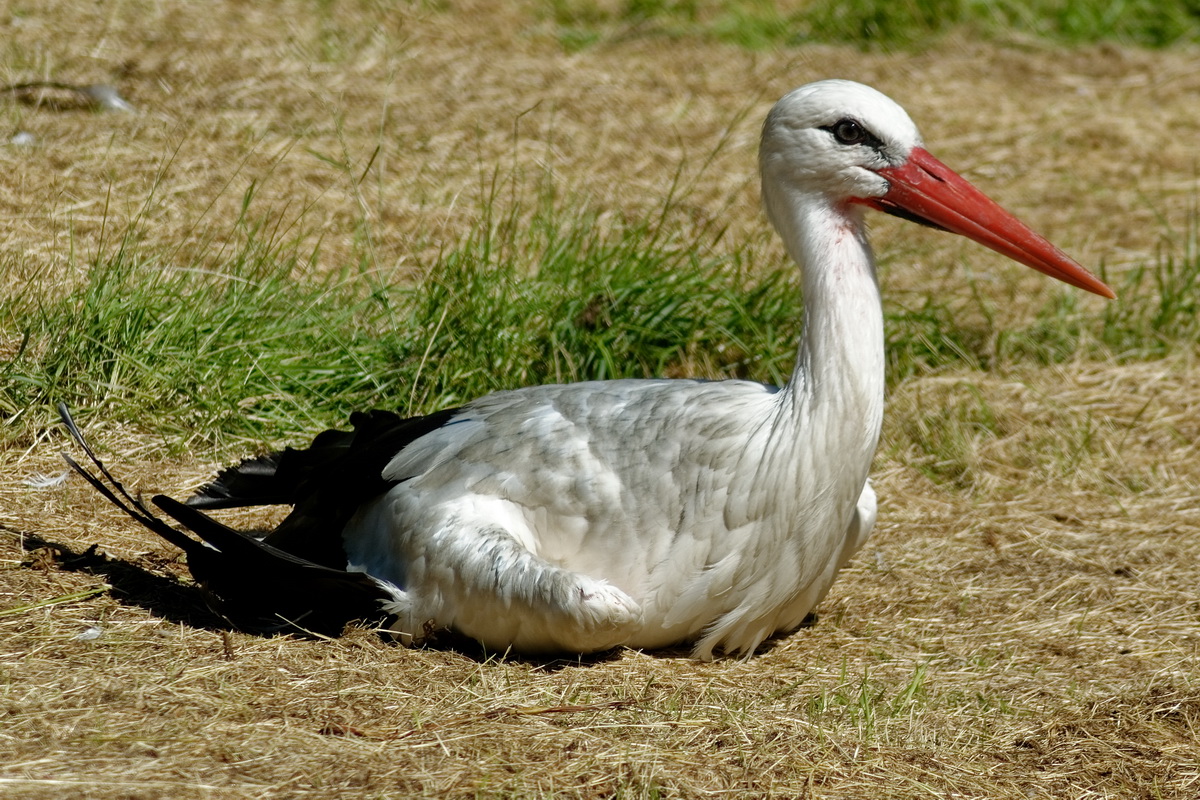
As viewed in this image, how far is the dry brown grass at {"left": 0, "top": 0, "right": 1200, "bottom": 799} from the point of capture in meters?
3.58

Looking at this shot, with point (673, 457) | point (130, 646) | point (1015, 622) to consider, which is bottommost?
point (1015, 622)

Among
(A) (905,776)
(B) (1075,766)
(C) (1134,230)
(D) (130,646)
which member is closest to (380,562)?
(D) (130,646)

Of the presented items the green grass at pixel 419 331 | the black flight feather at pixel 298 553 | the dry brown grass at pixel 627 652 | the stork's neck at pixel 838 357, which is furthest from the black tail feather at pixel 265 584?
the stork's neck at pixel 838 357

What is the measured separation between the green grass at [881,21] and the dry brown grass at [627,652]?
0.34 m

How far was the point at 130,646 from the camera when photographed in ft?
13.6

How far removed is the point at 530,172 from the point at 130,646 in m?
4.28

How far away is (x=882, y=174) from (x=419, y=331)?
8.07 ft

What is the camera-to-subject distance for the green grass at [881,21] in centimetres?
1078

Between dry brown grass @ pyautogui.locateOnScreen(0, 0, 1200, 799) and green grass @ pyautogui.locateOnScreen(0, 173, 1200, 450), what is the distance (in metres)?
0.21

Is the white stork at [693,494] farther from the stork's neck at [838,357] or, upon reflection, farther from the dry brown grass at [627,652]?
the dry brown grass at [627,652]

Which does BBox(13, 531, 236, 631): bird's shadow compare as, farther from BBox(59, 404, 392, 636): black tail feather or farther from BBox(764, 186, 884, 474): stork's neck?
BBox(764, 186, 884, 474): stork's neck

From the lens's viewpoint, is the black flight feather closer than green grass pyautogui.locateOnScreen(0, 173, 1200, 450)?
Yes

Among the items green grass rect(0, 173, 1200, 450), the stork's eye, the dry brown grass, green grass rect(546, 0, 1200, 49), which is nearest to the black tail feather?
the dry brown grass

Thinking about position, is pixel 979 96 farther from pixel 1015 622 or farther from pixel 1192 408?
pixel 1015 622
